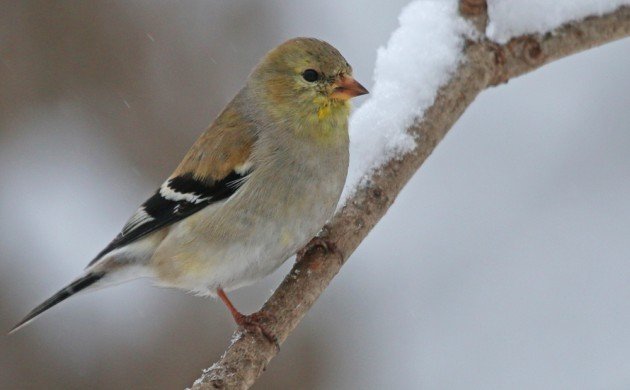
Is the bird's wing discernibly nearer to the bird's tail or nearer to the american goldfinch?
the american goldfinch

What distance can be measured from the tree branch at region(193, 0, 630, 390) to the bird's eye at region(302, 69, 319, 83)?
547mm

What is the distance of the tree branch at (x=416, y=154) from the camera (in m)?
3.19

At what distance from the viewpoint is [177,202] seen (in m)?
3.72

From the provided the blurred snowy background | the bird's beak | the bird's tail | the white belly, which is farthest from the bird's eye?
→ the blurred snowy background

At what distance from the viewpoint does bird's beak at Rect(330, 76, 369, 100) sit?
3.63 metres

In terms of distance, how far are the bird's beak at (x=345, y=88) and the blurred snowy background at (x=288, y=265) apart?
2547mm

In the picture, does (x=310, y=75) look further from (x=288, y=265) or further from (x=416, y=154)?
(x=288, y=265)

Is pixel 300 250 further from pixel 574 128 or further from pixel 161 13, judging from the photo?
pixel 574 128

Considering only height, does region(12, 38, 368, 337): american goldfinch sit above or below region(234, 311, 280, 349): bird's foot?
above

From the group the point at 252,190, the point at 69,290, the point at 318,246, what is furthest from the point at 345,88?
the point at 69,290

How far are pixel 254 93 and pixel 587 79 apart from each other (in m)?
4.65

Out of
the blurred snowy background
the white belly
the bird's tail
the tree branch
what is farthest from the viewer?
the blurred snowy background

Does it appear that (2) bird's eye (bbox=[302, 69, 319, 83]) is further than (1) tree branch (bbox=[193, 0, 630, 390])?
Yes

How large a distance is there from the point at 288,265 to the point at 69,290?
2.57 meters
